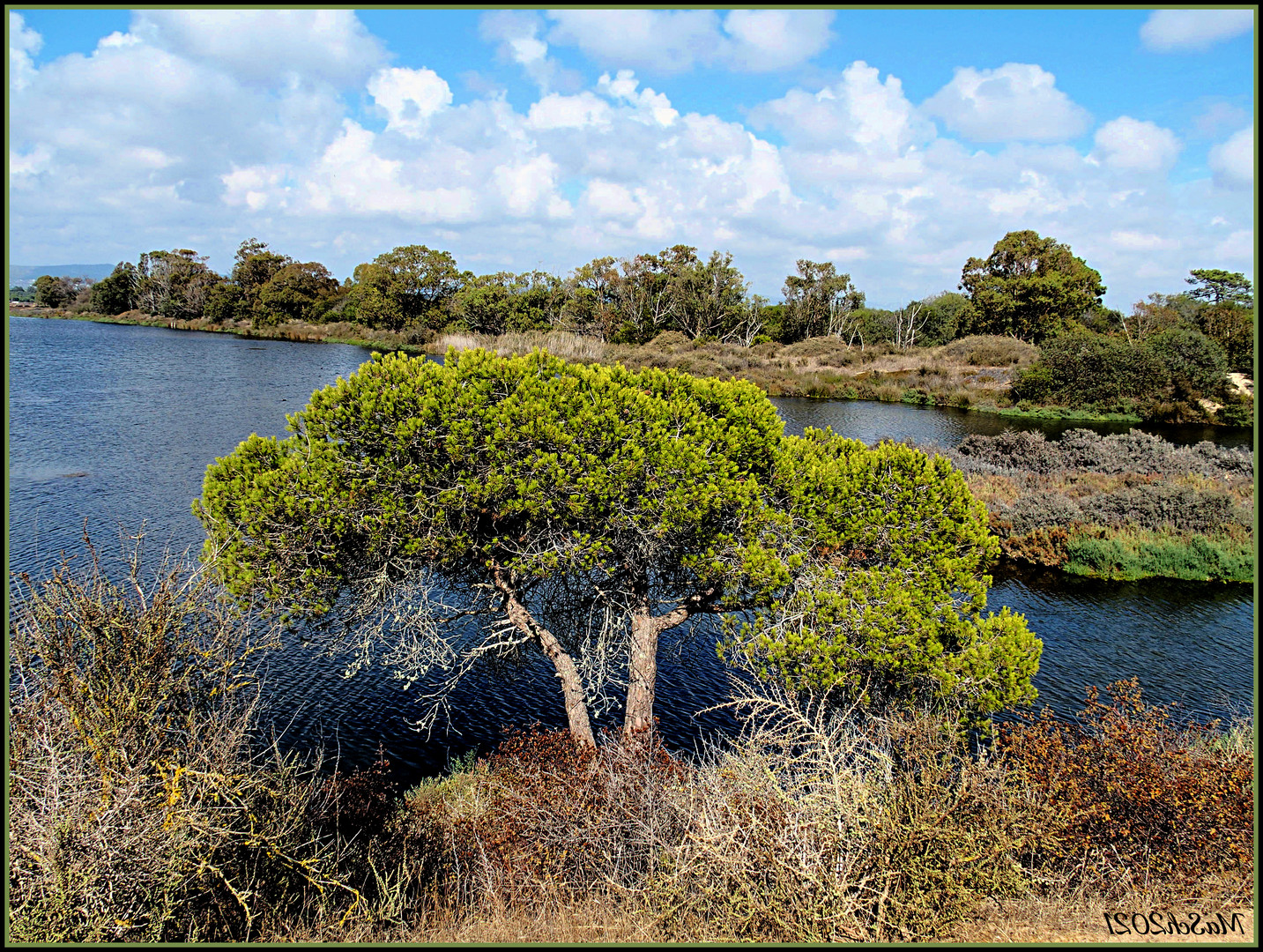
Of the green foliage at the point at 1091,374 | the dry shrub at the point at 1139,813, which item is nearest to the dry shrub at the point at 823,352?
the green foliage at the point at 1091,374

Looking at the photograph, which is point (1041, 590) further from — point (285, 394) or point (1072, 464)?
point (285, 394)

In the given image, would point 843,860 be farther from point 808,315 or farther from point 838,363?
point 808,315

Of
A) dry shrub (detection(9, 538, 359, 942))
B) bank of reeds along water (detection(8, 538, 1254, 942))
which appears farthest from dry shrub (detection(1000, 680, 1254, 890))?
dry shrub (detection(9, 538, 359, 942))

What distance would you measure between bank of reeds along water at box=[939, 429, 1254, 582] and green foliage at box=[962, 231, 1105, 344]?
42.0 meters

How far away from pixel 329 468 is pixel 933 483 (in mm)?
9945

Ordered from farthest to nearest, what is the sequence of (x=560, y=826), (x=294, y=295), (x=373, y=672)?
(x=294, y=295)
(x=373, y=672)
(x=560, y=826)

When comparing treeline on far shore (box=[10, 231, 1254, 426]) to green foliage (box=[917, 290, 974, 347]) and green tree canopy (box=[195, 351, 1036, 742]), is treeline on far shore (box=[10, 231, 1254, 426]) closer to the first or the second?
green foliage (box=[917, 290, 974, 347])

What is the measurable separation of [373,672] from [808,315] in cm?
8930

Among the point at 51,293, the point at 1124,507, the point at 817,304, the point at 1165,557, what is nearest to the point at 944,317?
the point at 817,304

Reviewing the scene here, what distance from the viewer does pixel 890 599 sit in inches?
463

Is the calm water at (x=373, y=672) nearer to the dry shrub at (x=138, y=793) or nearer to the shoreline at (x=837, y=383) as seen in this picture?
the dry shrub at (x=138, y=793)

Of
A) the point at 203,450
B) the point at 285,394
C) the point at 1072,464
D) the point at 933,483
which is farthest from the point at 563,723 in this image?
the point at 285,394

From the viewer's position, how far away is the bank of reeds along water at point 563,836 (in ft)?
23.1

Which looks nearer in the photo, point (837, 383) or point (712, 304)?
point (837, 383)
